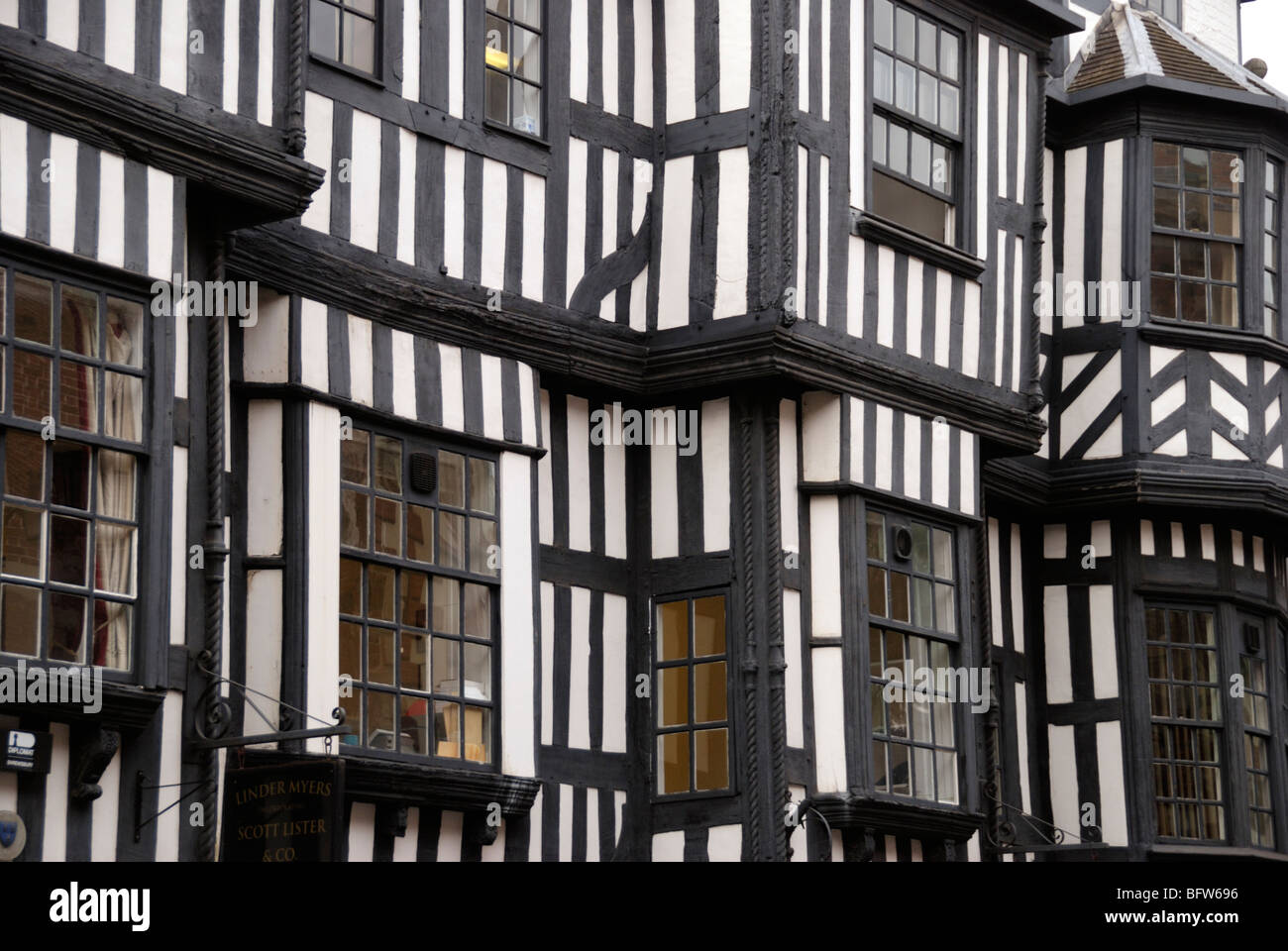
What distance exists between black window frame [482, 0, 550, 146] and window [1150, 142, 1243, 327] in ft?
16.8

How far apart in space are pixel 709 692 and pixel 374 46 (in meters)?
3.97

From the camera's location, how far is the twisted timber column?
416 inches

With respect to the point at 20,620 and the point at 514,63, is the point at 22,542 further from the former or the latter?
the point at 514,63

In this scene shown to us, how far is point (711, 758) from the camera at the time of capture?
1325 centimetres

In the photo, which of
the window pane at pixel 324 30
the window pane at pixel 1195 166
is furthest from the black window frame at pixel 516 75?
the window pane at pixel 1195 166

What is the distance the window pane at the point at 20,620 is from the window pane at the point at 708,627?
448 centimetres

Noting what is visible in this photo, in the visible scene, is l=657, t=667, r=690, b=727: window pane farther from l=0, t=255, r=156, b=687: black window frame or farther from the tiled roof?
the tiled roof

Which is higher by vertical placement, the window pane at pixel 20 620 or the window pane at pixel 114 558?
the window pane at pixel 114 558

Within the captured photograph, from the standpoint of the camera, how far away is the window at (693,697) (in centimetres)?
1326

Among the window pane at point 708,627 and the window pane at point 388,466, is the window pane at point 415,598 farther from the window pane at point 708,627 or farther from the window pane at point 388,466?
the window pane at point 708,627

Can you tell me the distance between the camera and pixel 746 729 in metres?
13.1

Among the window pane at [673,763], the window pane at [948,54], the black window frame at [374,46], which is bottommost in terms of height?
the window pane at [673,763]
